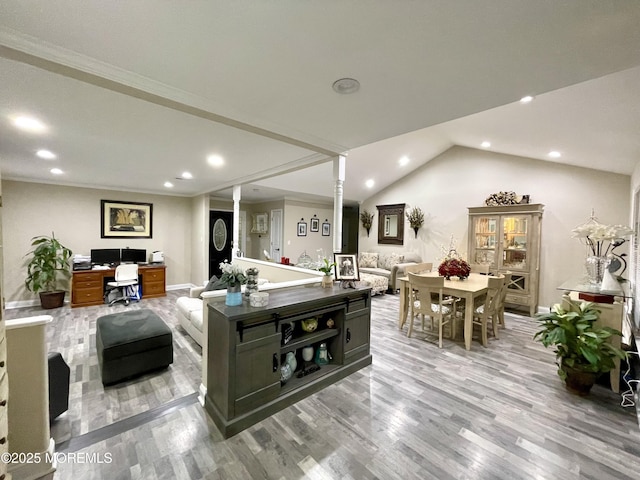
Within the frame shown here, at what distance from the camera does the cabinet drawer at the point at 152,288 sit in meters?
5.80

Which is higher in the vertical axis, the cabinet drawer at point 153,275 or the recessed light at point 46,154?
the recessed light at point 46,154

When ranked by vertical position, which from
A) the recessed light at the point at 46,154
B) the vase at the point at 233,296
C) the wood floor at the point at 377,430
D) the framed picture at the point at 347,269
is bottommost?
→ the wood floor at the point at 377,430

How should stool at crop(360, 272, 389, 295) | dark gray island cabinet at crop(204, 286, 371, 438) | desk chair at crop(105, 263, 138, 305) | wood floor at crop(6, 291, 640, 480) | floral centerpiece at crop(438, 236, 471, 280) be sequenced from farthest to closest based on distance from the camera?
stool at crop(360, 272, 389, 295), desk chair at crop(105, 263, 138, 305), floral centerpiece at crop(438, 236, 471, 280), dark gray island cabinet at crop(204, 286, 371, 438), wood floor at crop(6, 291, 640, 480)

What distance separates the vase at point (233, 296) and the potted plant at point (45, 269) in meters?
4.88

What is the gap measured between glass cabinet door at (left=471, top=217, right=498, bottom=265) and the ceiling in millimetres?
2077

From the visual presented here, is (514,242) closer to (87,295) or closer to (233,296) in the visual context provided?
(233,296)

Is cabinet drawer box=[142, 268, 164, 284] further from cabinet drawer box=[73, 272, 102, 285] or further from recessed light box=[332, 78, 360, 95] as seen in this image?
recessed light box=[332, 78, 360, 95]

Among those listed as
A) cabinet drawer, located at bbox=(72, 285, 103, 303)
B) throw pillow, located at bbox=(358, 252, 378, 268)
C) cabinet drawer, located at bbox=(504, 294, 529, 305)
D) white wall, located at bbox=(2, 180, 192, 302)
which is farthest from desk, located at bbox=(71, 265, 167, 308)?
cabinet drawer, located at bbox=(504, 294, 529, 305)

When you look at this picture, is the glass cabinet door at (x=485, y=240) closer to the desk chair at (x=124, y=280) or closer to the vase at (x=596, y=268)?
the vase at (x=596, y=268)

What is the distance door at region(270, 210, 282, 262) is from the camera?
7775 millimetres

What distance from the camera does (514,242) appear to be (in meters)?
5.09

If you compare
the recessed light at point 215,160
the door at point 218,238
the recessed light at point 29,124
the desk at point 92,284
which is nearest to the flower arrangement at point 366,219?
the door at point 218,238

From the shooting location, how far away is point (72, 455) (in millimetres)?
1788

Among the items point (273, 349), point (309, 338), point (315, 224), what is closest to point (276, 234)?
point (315, 224)
